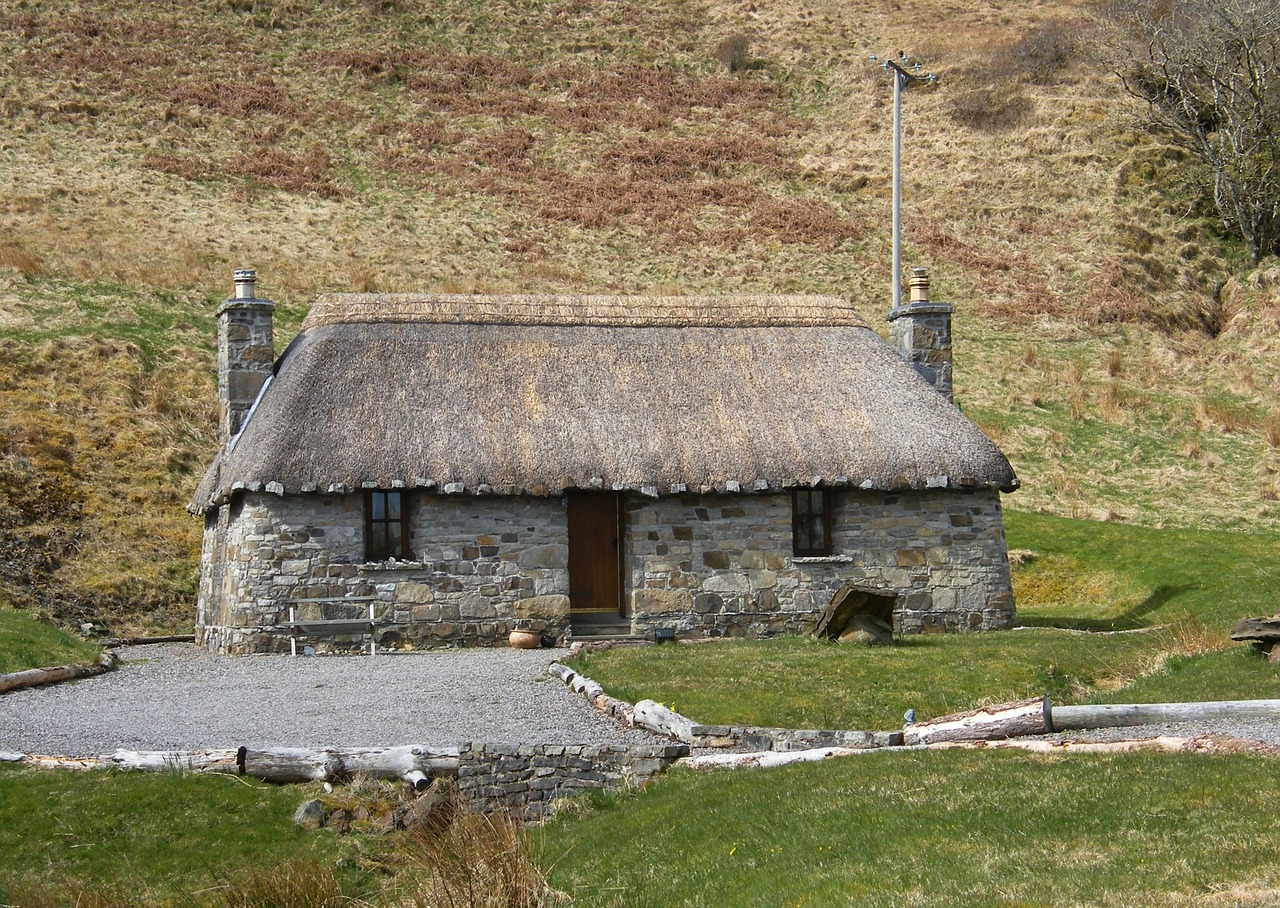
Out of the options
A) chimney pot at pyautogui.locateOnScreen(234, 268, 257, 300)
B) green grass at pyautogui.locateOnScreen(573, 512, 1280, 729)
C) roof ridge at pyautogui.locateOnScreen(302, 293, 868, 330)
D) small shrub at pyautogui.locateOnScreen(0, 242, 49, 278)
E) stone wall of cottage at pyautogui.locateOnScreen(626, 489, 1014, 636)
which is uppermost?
small shrub at pyautogui.locateOnScreen(0, 242, 49, 278)

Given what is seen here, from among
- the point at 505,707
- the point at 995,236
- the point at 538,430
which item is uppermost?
the point at 995,236

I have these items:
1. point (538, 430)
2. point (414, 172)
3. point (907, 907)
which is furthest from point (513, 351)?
point (414, 172)

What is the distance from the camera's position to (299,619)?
64.8 feet

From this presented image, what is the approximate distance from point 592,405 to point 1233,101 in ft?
114

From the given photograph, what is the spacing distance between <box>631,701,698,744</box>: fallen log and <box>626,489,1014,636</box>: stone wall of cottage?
24.6 feet

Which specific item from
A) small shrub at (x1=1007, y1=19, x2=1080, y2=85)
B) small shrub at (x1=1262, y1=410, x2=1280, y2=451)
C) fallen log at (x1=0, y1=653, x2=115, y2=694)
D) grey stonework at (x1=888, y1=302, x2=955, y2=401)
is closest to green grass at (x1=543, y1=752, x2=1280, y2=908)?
fallen log at (x1=0, y1=653, x2=115, y2=694)

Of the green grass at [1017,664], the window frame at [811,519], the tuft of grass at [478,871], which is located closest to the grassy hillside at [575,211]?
the green grass at [1017,664]

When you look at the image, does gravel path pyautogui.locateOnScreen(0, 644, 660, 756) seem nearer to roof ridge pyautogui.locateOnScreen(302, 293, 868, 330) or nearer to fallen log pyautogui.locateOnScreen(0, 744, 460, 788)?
fallen log pyautogui.locateOnScreen(0, 744, 460, 788)

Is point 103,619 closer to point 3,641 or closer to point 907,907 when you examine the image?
point 3,641

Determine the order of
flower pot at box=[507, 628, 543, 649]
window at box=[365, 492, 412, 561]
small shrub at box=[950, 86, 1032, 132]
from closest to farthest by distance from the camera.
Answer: flower pot at box=[507, 628, 543, 649] < window at box=[365, 492, 412, 561] < small shrub at box=[950, 86, 1032, 132]

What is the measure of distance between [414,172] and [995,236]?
67.0ft

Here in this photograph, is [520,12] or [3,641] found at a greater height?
[520,12]

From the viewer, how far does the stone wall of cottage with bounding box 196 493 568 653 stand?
19766mm

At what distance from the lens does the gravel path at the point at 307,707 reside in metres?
12.5
